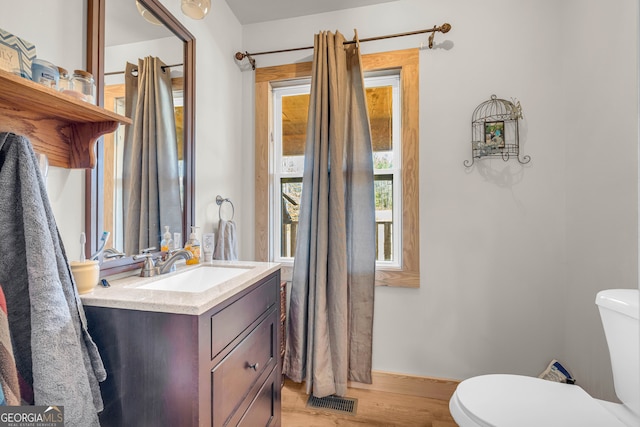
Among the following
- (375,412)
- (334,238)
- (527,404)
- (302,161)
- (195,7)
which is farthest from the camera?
(302,161)

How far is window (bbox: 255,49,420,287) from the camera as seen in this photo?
6.22 ft

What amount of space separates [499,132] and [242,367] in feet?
6.10

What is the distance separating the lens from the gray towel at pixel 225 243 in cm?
177

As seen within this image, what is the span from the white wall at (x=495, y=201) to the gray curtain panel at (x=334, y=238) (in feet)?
0.61

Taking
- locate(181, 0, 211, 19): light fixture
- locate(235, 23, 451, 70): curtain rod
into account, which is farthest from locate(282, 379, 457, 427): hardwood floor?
locate(235, 23, 451, 70): curtain rod

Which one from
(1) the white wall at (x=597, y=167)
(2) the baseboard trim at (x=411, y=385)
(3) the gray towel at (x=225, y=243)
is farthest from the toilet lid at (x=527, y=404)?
(3) the gray towel at (x=225, y=243)

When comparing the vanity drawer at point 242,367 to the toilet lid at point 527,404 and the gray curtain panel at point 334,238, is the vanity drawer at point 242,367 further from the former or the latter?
the toilet lid at point 527,404

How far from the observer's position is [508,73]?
1.78 m

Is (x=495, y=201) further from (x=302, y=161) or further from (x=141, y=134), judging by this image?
(x=141, y=134)

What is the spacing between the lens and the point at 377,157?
2033mm

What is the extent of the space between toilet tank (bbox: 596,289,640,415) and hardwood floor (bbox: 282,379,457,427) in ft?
2.92

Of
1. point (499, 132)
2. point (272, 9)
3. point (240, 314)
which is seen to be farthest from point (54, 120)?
point (499, 132)

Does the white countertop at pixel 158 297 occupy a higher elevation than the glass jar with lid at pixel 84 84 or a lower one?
lower

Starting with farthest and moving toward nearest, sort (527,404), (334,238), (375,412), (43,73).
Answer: (334,238) < (375,412) < (527,404) < (43,73)
